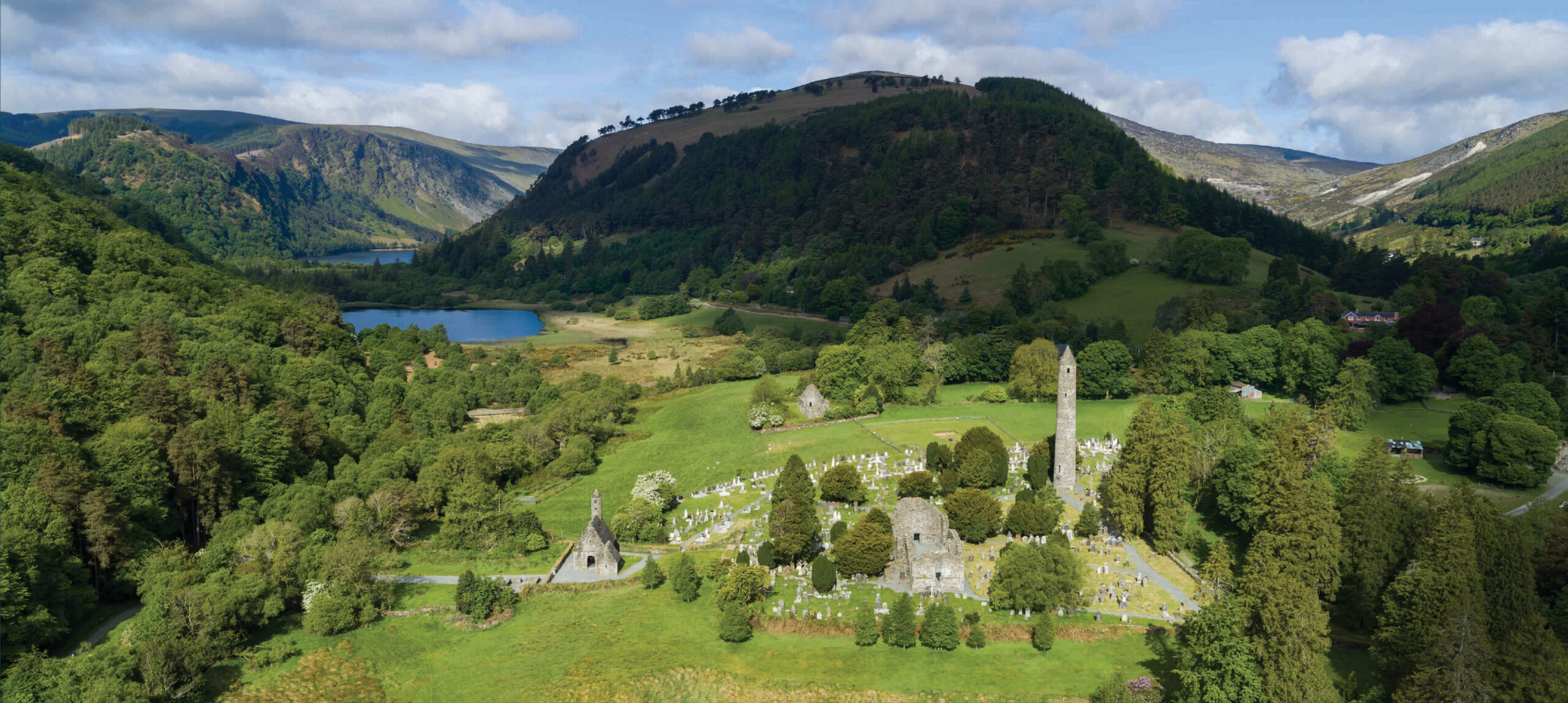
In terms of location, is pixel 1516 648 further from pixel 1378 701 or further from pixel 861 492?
pixel 861 492

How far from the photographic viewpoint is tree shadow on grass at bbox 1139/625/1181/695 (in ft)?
109

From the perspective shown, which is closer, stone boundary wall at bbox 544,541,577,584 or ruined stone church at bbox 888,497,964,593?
ruined stone church at bbox 888,497,964,593

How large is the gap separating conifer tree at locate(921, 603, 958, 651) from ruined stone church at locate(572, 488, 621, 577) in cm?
1575

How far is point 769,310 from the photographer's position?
138750 mm

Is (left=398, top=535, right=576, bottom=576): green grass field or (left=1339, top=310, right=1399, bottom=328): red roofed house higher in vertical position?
(left=1339, top=310, right=1399, bottom=328): red roofed house

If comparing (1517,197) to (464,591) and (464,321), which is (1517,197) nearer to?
(464,321)

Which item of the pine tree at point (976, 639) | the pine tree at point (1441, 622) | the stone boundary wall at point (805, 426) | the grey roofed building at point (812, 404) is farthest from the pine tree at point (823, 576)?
the grey roofed building at point (812, 404)

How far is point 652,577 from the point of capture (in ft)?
141

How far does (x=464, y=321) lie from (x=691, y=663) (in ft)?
429

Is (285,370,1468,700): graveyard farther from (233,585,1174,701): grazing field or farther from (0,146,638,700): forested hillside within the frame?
(0,146,638,700): forested hillside

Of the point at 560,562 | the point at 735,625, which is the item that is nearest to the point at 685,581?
the point at 735,625

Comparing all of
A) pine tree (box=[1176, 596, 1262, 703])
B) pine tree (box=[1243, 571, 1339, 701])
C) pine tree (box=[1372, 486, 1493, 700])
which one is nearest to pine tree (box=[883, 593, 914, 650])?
pine tree (box=[1176, 596, 1262, 703])

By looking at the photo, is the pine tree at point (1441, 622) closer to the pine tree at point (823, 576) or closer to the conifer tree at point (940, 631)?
the conifer tree at point (940, 631)

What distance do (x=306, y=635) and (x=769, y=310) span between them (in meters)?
103
